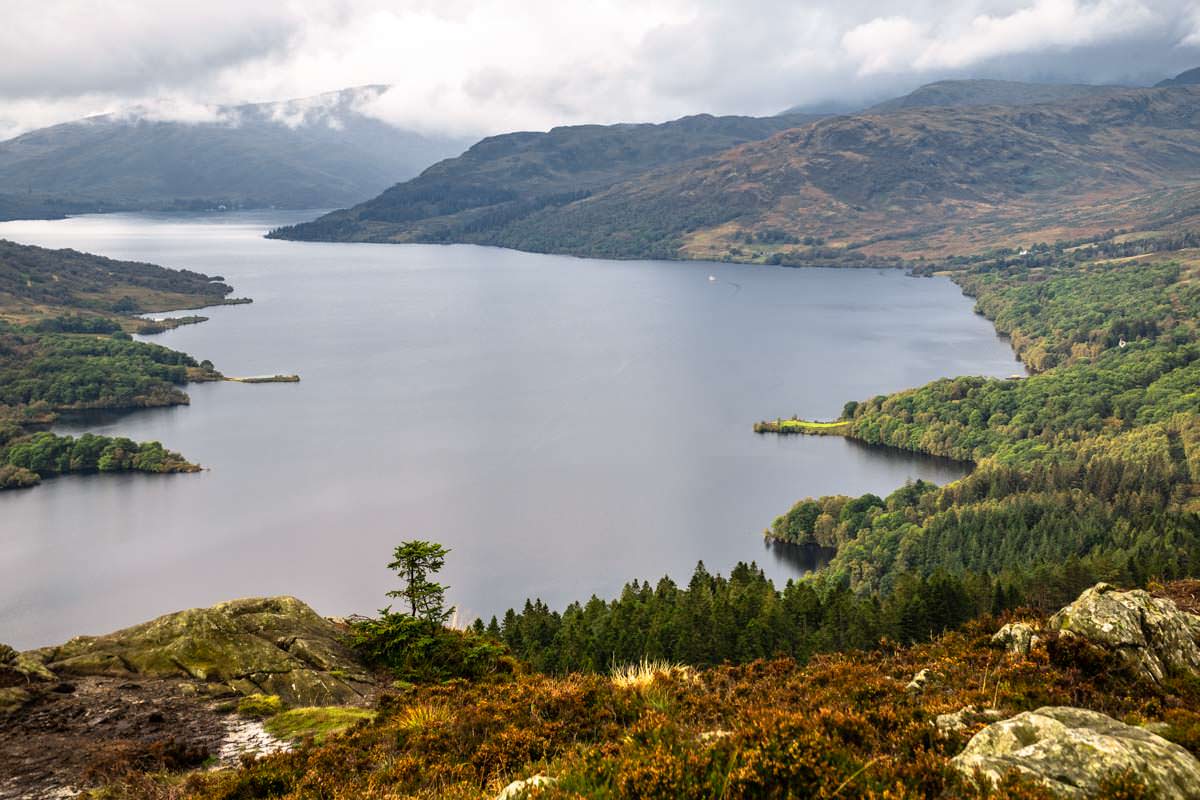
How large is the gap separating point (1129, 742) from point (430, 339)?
17311cm

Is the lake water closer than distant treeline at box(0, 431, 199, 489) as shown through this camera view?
Yes

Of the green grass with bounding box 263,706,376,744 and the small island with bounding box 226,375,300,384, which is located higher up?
the green grass with bounding box 263,706,376,744

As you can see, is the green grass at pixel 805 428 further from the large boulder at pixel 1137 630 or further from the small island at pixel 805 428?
the large boulder at pixel 1137 630

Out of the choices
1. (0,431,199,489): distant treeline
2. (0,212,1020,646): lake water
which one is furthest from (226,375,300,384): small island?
(0,431,199,489): distant treeline

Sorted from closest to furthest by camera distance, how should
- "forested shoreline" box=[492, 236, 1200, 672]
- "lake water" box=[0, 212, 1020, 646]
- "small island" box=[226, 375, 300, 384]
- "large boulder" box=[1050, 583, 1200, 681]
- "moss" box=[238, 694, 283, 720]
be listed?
"large boulder" box=[1050, 583, 1200, 681], "moss" box=[238, 694, 283, 720], "forested shoreline" box=[492, 236, 1200, 672], "lake water" box=[0, 212, 1020, 646], "small island" box=[226, 375, 300, 384]

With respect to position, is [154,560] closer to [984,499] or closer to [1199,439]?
[984,499]

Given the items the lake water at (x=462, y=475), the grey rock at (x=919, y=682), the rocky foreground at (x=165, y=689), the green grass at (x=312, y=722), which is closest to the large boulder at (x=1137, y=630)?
the grey rock at (x=919, y=682)

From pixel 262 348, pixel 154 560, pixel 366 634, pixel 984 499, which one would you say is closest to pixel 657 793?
pixel 366 634

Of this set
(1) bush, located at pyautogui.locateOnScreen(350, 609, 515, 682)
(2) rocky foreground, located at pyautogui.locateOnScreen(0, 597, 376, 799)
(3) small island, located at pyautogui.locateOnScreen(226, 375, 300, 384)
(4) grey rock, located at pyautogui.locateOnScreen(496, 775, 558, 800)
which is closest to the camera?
(4) grey rock, located at pyautogui.locateOnScreen(496, 775, 558, 800)

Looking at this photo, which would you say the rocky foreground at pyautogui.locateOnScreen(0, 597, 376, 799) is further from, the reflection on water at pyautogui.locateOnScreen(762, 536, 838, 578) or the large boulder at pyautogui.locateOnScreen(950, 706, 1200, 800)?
the reflection on water at pyautogui.locateOnScreen(762, 536, 838, 578)

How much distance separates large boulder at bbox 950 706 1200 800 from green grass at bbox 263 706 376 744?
28.2ft

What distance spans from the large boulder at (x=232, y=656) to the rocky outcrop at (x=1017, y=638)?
35.7 ft

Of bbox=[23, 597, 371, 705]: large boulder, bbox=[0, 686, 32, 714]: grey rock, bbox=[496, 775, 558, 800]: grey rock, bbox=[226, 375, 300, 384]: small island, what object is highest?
bbox=[496, 775, 558, 800]: grey rock

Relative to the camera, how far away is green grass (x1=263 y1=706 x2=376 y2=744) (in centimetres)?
1281
